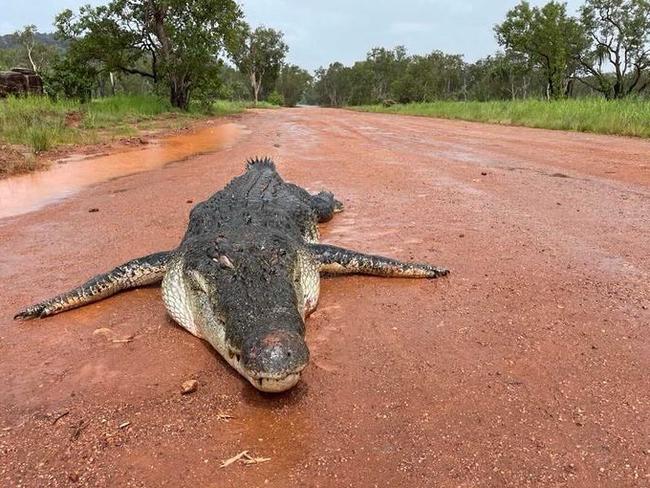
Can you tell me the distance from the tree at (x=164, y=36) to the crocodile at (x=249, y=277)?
22.0m

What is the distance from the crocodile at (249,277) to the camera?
2.20 m

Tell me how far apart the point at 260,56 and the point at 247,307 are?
66.8 metres

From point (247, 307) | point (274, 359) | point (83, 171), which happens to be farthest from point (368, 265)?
point (83, 171)

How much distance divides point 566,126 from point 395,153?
26.9 feet

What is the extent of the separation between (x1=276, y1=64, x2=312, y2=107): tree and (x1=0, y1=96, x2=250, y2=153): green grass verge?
74149mm

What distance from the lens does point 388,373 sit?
2621 millimetres

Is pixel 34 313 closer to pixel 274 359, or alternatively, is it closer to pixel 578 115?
pixel 274 359

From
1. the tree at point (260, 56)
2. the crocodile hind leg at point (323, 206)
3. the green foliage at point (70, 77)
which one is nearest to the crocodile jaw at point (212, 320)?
the crocodile hind leg at point (323, 206)

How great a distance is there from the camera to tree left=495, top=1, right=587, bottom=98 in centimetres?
3312

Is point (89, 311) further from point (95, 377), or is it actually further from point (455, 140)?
point (455, 140)

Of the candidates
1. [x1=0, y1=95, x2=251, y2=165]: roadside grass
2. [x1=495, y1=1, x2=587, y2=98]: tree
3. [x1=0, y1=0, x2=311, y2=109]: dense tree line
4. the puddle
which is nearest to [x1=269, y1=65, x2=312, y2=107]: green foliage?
[x1=495, y1=1, x2=587, y2=98]: tree

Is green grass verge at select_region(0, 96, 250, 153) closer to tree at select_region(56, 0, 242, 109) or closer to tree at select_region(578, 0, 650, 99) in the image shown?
tree at select_region(56, 0, 242, 109)

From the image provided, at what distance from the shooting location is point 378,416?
228 cm

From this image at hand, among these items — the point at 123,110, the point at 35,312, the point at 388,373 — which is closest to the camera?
the point at 388,373
